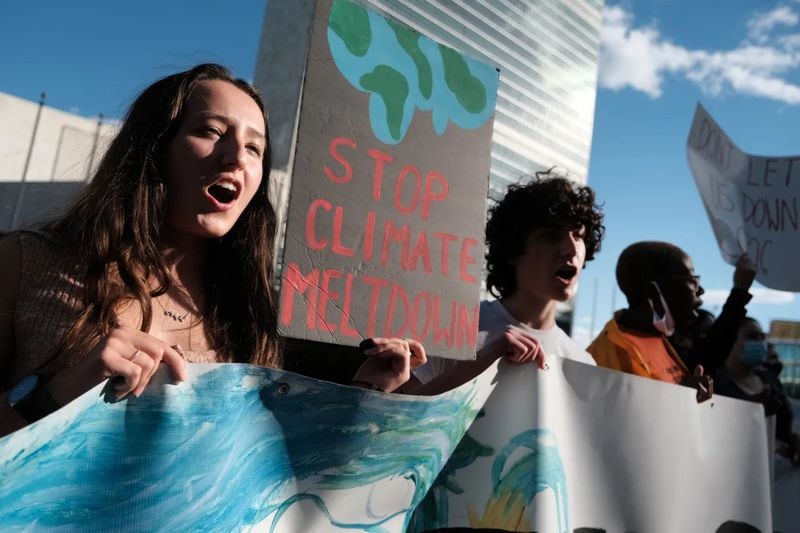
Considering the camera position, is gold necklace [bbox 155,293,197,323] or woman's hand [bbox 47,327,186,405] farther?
gold necklace [bbox 155,293,197,323]

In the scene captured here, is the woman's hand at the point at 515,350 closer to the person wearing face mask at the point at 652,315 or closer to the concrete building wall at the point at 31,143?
the person wearing face mask at the point at 652,315

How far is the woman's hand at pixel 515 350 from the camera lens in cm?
129

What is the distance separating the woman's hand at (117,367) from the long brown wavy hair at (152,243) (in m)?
0.09

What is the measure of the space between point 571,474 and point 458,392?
0.37 metres

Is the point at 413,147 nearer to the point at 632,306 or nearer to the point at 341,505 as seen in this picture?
the point at 341,505

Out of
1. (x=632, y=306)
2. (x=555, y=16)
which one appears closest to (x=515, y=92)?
(x=555, y=16)

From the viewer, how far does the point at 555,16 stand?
57250mm

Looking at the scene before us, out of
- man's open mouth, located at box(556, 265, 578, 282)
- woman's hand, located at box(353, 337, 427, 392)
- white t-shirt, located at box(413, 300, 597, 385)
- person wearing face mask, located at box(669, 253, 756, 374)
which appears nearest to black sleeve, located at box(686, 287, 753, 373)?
person wearing face mask, located at box(669, 253, 756, 374)

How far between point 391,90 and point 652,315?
1398mm

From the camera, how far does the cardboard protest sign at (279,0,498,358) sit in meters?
1.02

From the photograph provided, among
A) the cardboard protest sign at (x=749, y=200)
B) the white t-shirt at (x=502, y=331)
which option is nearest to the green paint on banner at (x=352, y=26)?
the white t-shirt at (x=502, y=331)

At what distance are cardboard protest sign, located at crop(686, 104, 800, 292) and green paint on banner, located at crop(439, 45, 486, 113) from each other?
197cm

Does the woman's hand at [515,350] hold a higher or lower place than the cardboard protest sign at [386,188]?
lower

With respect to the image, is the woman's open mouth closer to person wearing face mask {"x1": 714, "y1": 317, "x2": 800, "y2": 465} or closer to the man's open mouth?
the man's open mouth
